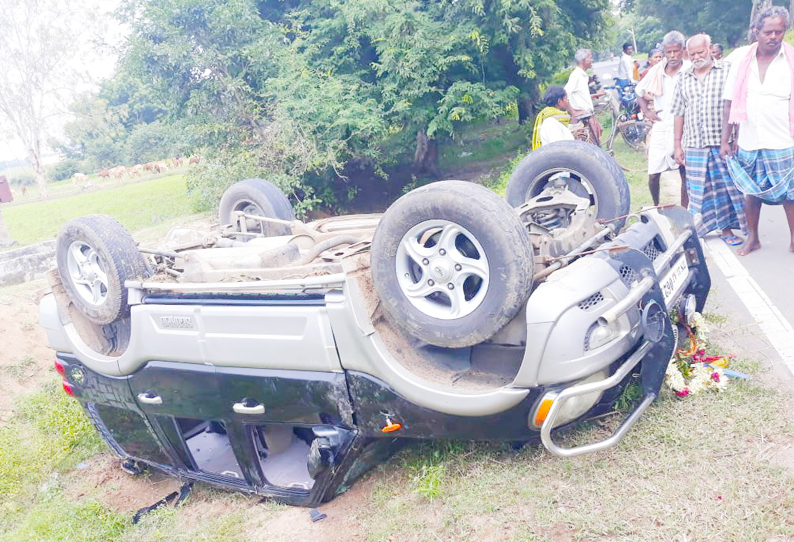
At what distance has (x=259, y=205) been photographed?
16.4 ft

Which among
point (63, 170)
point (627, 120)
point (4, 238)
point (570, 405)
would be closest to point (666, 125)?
point (570, 405)

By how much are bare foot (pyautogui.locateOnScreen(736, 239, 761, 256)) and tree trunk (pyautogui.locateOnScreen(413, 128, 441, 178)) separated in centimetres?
853

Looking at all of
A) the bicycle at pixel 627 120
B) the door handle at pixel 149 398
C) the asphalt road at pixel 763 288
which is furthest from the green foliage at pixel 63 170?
the asphalt road at pixel 763 288

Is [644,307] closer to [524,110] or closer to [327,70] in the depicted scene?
[327,70]

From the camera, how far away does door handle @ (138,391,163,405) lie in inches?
143

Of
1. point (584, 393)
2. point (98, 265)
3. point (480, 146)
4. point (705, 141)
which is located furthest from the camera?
point (480, 146)

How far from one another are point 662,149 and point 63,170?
51987 millimetres

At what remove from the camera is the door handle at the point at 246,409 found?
321 cm

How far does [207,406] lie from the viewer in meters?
3.43

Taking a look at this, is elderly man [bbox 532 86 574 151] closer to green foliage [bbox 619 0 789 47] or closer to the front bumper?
the front bumper

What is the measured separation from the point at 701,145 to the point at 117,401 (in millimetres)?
4972

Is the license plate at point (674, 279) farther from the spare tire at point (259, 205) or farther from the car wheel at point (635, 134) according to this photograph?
the car wheel at point (635, 134)

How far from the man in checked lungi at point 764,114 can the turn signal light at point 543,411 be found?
11.8 feet

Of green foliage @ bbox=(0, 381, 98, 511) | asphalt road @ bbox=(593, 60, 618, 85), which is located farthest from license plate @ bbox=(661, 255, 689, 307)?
asphalt road @ bbox=(593, 60, 618, 85)
